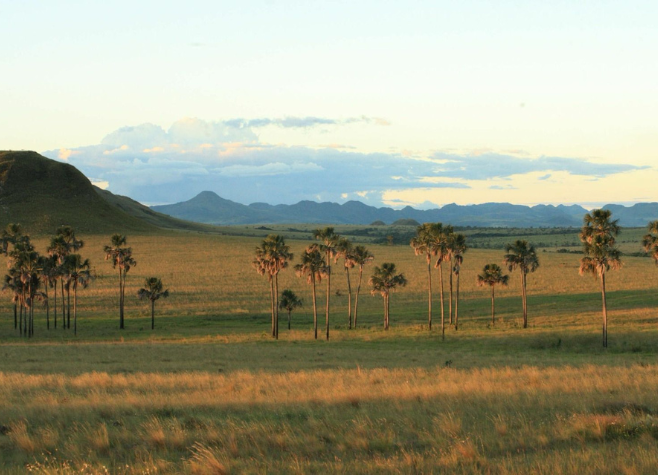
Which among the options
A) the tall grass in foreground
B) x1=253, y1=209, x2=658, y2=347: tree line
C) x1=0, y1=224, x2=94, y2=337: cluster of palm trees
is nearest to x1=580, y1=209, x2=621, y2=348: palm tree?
x1=253, y1=209, x2=658, y2=347: tree line

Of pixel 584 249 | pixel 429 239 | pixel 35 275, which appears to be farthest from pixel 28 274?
pixel 584 249

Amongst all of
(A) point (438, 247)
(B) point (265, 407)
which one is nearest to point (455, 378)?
(B) point (265, 407)

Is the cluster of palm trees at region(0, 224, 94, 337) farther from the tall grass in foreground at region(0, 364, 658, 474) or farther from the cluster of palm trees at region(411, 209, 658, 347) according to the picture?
the tall grass in foreground at region(0, 364, 658, 474)

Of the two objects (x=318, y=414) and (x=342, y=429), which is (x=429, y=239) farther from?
(x=342, y=429)

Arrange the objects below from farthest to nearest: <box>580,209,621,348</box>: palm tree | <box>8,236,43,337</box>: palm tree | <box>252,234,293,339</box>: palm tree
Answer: <box>8,236,43,337</box>: palm tree
<box>252,234,293,339</box>: palm tree
<box>580,209,621,348</box>: palm tree

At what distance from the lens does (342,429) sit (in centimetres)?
1209

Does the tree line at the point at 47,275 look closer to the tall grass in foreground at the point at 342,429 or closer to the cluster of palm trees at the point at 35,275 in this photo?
the cluster of palm trees at the point at 35,275

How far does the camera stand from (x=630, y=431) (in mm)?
11273

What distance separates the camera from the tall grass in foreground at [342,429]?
9430 millimetres

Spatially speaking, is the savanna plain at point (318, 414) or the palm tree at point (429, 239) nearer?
the savanna plain at point (318, 414)

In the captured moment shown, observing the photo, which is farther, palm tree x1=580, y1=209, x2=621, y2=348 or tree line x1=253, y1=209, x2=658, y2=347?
tree line x1=253, y1=209, x2=658, y2=347

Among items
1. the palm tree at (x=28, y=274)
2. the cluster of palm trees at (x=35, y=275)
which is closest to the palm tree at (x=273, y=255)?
the cluster of palm trees at (x=35, y=275)

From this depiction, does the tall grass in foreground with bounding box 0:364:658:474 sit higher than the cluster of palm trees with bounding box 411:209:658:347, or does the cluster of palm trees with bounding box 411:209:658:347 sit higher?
the cluster of palm trees with bounding box 411:209:658:347

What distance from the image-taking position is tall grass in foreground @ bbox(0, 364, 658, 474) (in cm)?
943
